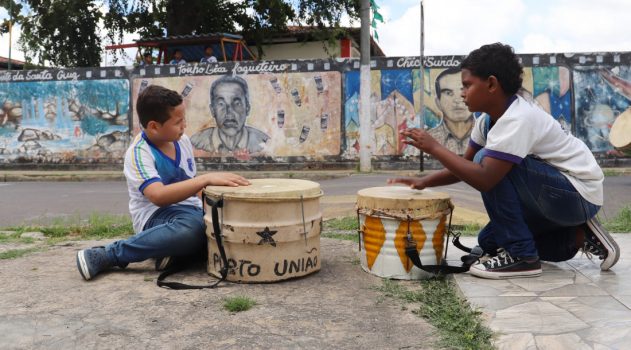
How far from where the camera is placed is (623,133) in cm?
873

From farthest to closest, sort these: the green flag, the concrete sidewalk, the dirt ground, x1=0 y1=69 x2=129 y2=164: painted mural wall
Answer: x1=0 y1=69 x2=129 y2=164: painted mural wall
the green flag
the dirt ground
the concrete sidewalk

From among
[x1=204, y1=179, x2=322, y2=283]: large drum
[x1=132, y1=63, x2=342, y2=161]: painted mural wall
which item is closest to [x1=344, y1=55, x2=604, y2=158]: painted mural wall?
[x1=132, y1=63, x2=342, y2=161]: painted mural wall

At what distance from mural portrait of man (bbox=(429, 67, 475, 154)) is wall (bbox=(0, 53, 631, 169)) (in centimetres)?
2

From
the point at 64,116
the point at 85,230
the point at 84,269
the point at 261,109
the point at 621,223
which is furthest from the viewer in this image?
the point at 64,116

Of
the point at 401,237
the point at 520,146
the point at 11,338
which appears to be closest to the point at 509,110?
the point at 520,146

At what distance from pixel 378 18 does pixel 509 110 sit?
32.7 feet

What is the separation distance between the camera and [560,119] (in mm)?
12359

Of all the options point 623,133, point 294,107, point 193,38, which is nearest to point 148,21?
point 193,38

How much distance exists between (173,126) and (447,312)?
177cm

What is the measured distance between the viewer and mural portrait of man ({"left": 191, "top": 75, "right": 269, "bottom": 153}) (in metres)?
13.2

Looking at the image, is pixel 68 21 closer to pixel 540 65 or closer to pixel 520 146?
pixel 540 65

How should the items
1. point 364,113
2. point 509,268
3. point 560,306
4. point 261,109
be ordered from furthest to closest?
point 261,109 → point 364,113 → point 509,268 → point 560,306

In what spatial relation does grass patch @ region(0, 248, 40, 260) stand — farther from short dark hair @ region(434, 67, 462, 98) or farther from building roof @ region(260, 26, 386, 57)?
building roof @ region(260, 26, 386, 57)

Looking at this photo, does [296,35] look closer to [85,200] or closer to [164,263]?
[85,200]
